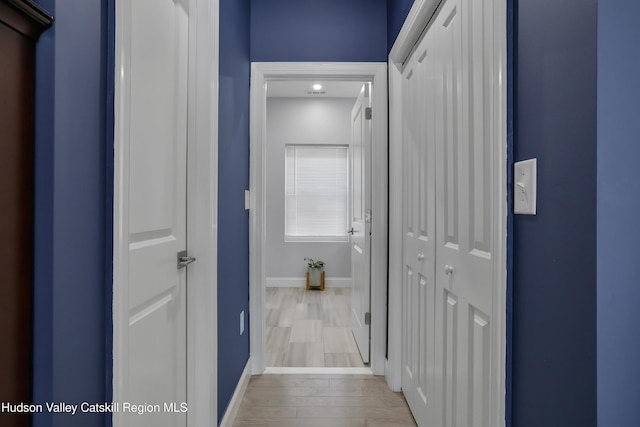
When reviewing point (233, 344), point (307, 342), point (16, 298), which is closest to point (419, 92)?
point (233, 344)

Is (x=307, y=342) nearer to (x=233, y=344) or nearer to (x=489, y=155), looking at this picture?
(x=233, y=344)

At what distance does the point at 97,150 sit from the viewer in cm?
83

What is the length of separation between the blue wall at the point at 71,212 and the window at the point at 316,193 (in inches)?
179

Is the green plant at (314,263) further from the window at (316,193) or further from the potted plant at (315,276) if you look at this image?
the window at (316,193)

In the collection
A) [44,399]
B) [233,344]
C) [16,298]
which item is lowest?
[233,344]

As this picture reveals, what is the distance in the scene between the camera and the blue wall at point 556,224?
0.72 meters

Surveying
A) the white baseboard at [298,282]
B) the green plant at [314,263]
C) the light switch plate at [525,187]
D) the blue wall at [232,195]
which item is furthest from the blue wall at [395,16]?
the white baseboard at [298,282]

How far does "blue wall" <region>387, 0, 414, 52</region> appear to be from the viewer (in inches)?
79.7

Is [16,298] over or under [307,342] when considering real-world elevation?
over

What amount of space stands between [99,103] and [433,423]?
5.81ft

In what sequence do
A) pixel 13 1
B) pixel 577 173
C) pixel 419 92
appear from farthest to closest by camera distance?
pixel 419 92, pixel 577 173, pixel 13 1

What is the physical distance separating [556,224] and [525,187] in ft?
0.46

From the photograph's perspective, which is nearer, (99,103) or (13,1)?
(13,1)

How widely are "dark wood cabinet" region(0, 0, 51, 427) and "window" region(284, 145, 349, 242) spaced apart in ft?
15.4
